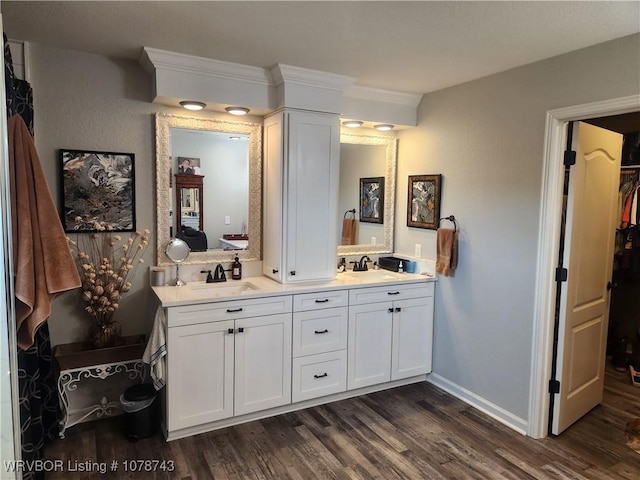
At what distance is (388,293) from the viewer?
3.48 meters

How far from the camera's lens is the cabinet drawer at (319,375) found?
3167 mm

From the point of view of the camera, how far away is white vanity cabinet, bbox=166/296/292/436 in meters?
2.75

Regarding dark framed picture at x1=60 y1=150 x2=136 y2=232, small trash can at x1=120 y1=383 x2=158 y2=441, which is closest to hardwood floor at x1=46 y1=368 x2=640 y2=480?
small trash can at x1=120 y1=383 x2=158 y2=441

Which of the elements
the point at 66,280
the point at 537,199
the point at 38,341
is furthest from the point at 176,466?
the point at 537,199

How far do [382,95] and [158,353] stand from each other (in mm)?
2585

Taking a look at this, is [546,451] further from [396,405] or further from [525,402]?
[396,405]

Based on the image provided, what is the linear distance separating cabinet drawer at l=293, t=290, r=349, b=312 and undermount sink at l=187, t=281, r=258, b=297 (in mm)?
329

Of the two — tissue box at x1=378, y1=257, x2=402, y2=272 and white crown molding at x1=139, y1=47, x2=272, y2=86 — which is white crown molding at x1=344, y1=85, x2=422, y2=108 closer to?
white crown molding at x1=139, y1=47, x2=272, y2=86

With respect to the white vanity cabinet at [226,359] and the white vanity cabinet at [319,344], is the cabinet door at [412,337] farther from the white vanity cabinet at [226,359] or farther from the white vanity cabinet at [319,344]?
the white vanity cabinet at [226,359]

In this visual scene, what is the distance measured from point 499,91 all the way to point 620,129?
4.93 ft

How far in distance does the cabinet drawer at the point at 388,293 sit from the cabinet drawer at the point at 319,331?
0.14 m

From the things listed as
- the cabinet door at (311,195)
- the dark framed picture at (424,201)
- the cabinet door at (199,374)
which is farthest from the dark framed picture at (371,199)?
the cabinet door at (199,374)

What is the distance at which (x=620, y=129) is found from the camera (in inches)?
149

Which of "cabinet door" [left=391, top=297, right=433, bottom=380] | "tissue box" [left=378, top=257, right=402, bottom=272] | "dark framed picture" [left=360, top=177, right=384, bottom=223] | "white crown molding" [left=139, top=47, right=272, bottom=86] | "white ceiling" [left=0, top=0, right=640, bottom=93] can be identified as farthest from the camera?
"dark framed picture" [left=360, top=177, right=384, bottom=223]
